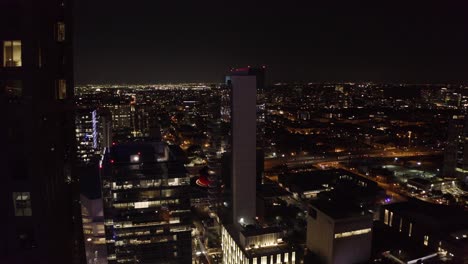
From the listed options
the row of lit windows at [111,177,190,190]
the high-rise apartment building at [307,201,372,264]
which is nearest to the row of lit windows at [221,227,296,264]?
the high-rise apartment building at [307,201,372,264]

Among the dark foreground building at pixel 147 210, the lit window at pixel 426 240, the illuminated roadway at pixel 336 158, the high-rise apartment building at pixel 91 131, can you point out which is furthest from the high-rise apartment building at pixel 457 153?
the high-rise apartment building at pixel 91 131

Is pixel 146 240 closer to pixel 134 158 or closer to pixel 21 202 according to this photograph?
pixel 134 158

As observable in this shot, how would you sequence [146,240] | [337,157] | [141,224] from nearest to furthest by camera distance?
1. [141,224]
2. [146,240]
3. [337,157]

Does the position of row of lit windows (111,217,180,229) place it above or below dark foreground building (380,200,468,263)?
above

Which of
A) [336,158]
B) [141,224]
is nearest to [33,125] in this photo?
[141,224]

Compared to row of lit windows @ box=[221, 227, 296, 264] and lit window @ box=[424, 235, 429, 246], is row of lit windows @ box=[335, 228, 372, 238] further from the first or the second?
lit window @ box=[424, 235, 429, 246]

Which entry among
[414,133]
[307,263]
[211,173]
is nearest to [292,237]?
[307,263]

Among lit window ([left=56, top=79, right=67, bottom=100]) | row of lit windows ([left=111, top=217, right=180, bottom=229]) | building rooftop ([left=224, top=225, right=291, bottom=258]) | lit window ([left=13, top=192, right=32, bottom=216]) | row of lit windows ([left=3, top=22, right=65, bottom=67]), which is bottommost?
building rooftop ([left=224, top=225, right=291, bottom=258])
